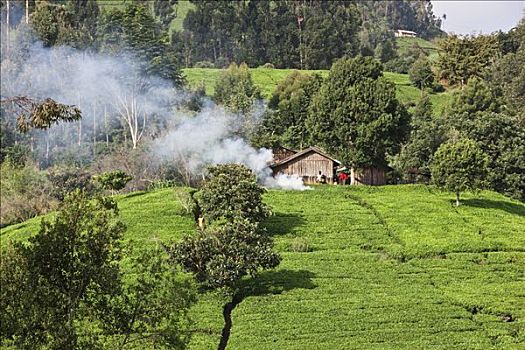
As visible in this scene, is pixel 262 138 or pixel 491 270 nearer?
pixel 491 270

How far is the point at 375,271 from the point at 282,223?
10454mm

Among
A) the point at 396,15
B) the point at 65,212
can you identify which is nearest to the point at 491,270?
the point at 65,212

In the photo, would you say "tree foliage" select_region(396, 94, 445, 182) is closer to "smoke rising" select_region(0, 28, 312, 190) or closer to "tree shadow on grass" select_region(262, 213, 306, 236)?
"smoke rising" select_region(0, 28, 312, 190)

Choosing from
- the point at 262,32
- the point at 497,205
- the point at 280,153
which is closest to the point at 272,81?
the point at 262,32

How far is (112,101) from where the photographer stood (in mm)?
88312

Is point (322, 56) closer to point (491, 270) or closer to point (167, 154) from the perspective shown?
point (167, 154)

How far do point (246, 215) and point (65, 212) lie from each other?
1199 inches

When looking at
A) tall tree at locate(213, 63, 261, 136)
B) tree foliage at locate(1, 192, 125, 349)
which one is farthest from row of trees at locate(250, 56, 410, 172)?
tree foliage at locate(1, 192, 125, 349)

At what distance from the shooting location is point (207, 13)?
148375 millimetres

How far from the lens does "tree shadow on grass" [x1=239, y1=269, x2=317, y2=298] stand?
40438 millimetres

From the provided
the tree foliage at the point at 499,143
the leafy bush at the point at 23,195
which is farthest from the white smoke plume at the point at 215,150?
the tree foliage at the point at 499,143

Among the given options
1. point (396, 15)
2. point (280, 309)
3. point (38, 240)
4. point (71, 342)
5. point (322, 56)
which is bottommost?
point (280, 309)

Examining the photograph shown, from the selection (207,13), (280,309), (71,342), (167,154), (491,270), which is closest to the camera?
(71,342)

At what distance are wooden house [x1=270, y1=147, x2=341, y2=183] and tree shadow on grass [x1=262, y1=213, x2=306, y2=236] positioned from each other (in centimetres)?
1599
